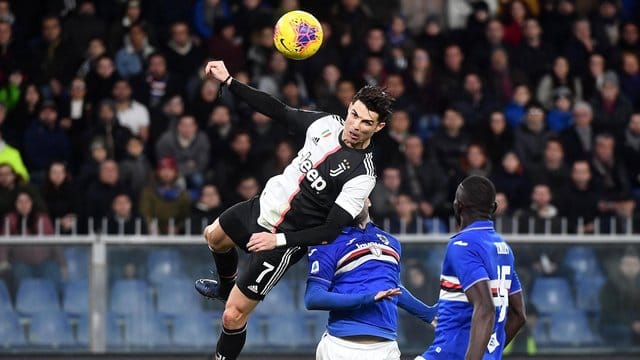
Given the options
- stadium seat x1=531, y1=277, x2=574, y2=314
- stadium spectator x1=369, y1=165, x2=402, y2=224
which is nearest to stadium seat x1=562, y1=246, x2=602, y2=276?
stadium seat x1=531, y1=277, x2=574, y2=314

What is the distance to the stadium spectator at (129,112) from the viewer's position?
15930 mm

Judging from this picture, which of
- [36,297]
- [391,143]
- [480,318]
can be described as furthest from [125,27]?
[480,318]

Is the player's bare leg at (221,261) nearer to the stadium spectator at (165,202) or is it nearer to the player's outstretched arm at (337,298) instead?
the player's outstretched arm at (337,298)

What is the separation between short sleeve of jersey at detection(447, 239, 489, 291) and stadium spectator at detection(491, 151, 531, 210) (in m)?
7.36

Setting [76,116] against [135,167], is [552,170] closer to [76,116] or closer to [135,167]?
[135,167]

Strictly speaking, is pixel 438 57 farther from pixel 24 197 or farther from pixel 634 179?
pixel 24 197

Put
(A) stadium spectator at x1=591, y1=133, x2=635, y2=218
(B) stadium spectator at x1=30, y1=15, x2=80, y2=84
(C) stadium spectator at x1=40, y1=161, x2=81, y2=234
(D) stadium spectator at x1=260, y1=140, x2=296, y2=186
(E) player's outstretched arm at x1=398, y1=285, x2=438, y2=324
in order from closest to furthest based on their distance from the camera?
(E) player's outstretched arm at x1=398, y1=285, x2=438, y2=324
(C) stadium spectator at x1=40, y1=161, x2=81, y2=234
(D) stadium spectator at x1=260, y1=140, x2=296, y2=186
(A) stadium spectator at x1=591, y1=133, x2=635, y2=218
(B) stadium spectator at x1=30, y1=15, x2=80, y2=84

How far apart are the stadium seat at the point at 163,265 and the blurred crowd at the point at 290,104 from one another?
345mm

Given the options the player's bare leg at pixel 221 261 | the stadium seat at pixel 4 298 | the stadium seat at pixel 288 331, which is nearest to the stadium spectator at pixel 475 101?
the stadium seat at pixel 288 331

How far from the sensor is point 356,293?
28.6 feet

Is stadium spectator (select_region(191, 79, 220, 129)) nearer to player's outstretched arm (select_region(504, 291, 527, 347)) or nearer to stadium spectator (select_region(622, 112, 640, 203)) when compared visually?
stadium spectator (select_region(622, 112, 640, 203))

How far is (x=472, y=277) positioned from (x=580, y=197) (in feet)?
24.4

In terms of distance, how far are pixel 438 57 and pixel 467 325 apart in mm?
9873

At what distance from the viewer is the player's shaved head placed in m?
8.22
